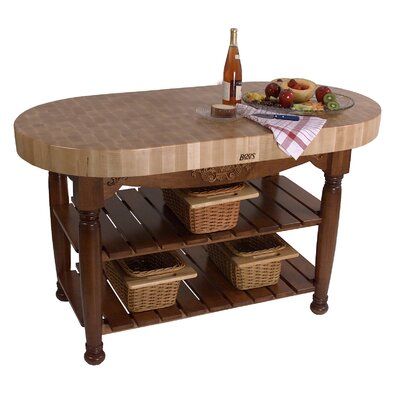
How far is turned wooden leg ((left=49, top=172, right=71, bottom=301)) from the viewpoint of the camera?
4414mm

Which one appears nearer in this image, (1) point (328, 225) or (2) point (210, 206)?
(2) point (210, 206)

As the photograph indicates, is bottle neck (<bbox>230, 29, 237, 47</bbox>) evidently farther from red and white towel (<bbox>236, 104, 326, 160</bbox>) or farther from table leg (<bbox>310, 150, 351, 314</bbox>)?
table leg (<bbox>310, 150, 351, 314</bbox>)

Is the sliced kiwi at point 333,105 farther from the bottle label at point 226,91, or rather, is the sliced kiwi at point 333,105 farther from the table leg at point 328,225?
the bottle label at point 226,91

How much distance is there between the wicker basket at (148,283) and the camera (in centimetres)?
418

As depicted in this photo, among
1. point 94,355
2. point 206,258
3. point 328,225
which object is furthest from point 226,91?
point 94,355

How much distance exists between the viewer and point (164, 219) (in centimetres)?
430

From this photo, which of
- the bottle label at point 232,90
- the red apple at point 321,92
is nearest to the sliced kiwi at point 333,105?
the red apple at point 321,92

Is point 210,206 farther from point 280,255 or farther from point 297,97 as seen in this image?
point 297,97

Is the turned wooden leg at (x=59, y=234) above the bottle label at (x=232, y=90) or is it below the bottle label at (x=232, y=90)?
below

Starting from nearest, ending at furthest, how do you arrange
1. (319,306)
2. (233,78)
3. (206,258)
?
(233,78) < (319,306) < (206,258)

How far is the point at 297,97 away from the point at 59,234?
Result: 1472 mm

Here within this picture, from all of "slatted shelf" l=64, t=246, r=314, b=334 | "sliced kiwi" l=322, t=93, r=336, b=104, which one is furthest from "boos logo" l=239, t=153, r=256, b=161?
"slatted shelf" l=64, t=246, r=314, b=334

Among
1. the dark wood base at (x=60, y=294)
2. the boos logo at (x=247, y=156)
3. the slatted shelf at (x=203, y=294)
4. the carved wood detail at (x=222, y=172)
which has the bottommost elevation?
the dark wood base at (x=60, y=294)

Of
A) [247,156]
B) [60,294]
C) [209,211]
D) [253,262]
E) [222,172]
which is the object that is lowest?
[60,294]
